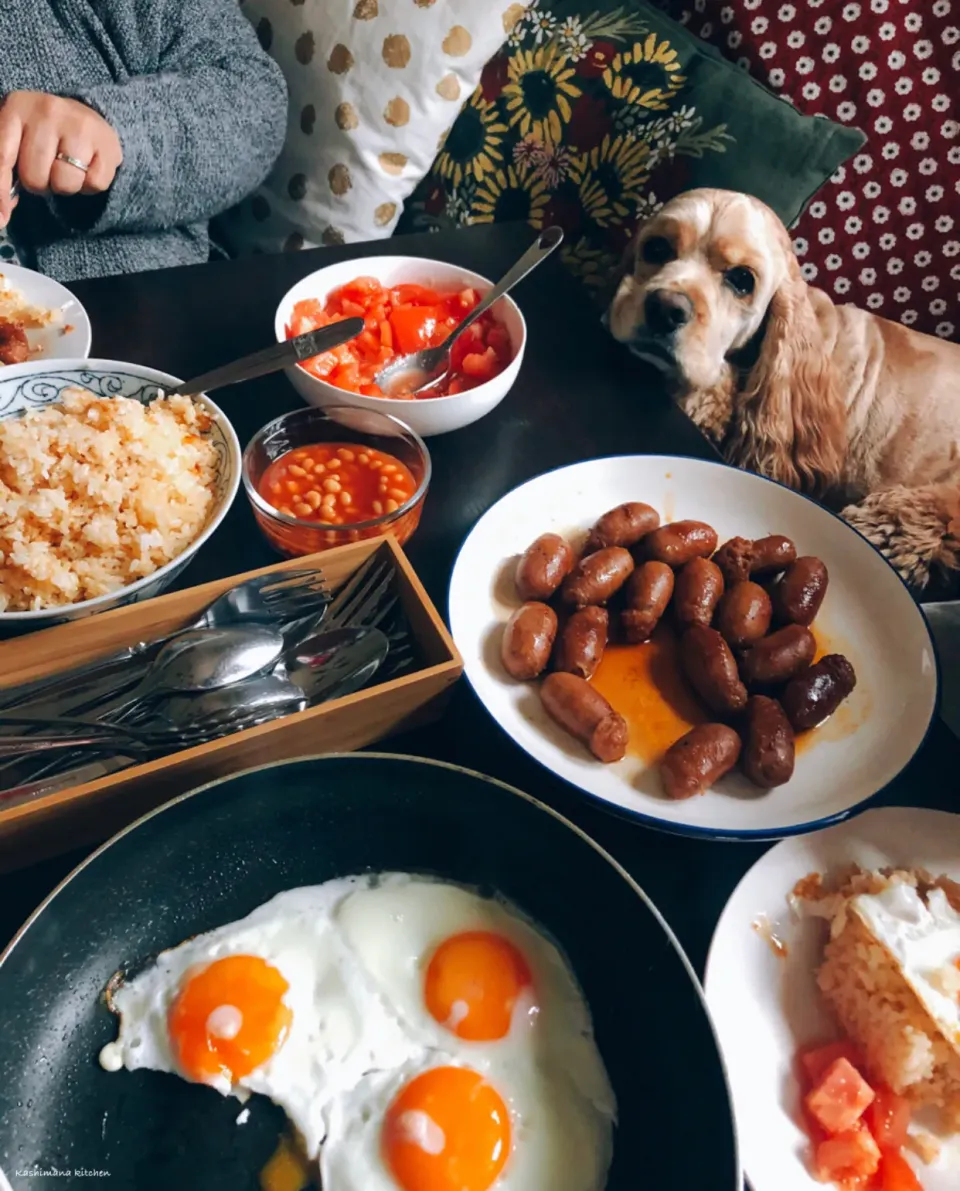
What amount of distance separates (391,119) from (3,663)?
1542mm

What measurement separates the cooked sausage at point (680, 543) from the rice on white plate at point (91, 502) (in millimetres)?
644

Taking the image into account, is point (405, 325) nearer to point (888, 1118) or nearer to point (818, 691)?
point (818, 691)

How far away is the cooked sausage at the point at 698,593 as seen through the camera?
117 cm

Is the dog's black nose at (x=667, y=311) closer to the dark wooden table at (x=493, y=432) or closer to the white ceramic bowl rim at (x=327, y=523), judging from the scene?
the dark wooden table at (x=493, y=432)

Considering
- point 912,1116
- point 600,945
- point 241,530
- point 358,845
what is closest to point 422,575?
point 241,530

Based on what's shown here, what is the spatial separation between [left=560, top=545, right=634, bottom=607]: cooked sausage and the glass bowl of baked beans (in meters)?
0.25

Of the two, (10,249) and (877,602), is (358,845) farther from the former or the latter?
(10,249)

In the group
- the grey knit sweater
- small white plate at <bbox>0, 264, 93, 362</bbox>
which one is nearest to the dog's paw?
small white plate at <bbox>0, 264, 93, 362</bbox>

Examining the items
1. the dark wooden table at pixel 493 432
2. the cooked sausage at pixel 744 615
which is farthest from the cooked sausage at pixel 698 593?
the dark wooden table at pixel 493 432

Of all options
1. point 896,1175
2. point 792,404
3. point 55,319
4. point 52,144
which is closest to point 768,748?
point 896,1175

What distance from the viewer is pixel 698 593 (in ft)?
3.85

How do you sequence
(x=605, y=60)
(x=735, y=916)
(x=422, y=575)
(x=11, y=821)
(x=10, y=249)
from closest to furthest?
(x=11, y=821) → (x=735, y=916) → (x=422, y=575) → (x=10, y=249) → (x=605, y=60)

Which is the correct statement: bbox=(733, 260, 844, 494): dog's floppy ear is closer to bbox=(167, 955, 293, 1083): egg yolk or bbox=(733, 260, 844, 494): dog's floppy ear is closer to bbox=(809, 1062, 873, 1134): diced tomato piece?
bbox=(809, 1062, 873, 1134): diced tomato piece

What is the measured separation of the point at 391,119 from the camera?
1.86 m
